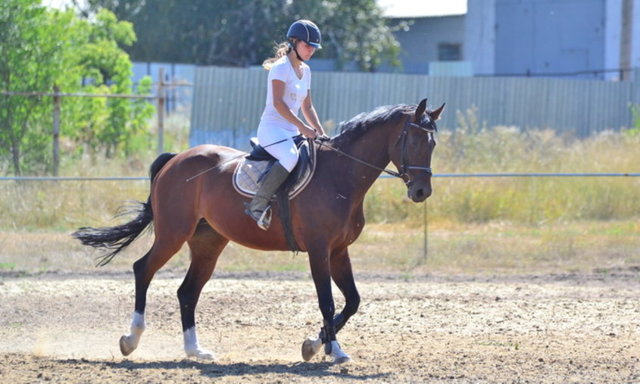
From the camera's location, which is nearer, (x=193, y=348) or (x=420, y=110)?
(x=420, y=110)

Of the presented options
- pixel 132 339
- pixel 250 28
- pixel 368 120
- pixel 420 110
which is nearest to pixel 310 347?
pixel 132 339

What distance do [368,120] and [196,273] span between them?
7.16ft

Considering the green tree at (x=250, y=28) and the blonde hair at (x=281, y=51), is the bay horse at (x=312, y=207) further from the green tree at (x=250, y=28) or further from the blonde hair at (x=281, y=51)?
the green tree at (x=250, y=28)

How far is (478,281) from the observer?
12812mm

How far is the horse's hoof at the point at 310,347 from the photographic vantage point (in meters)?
7.41

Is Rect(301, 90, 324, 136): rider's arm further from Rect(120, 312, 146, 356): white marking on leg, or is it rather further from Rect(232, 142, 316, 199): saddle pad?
Rect(120, 312, 146, 356): white marking on leg

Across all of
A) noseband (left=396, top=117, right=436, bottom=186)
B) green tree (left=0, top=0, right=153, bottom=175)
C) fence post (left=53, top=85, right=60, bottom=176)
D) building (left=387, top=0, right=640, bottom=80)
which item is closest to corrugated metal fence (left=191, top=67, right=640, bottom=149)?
green tree (left=0, top=0, right=153, bottom=175)

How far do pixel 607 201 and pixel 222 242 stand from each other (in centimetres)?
1114

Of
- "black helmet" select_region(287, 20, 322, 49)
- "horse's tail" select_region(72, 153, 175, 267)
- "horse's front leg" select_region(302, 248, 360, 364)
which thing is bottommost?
"horse's front leg" select_region(302, 248, 360, 364)

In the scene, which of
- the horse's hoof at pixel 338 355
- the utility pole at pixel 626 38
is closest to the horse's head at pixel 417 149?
the horse's hoof at pixel 338 355

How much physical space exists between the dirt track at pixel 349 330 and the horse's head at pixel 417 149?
1476 mm

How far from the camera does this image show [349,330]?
9156 millimetres

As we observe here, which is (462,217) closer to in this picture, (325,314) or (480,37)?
(325,314)

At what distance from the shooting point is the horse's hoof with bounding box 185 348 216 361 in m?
7.89
